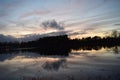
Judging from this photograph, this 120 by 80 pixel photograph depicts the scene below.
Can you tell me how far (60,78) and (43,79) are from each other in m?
1.73

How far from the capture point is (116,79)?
14109 mm

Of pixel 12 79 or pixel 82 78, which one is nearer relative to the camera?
pixel 82 78

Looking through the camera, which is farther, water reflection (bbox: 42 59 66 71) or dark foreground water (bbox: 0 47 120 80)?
water reflection (bbox: 42 59 66 71)

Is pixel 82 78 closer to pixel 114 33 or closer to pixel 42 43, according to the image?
pixel 42 43

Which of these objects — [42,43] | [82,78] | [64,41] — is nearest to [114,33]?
[64,41]

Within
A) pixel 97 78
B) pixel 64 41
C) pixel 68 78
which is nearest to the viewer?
pixel 97 78

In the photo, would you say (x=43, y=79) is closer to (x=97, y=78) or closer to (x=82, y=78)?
(x=82, y=78)

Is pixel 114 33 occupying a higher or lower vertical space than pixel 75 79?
higher

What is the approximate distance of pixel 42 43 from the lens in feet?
593

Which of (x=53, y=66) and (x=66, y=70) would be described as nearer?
(x=66, y=70)

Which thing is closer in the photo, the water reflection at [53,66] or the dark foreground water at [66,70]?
the dark foreground water at [66,70]

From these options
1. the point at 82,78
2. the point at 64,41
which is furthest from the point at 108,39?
the point at 82,78

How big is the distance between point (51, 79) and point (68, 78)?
1.70 m

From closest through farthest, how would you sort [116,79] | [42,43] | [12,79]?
1. [116,79]
2. [12,79]
3. [42,43]
